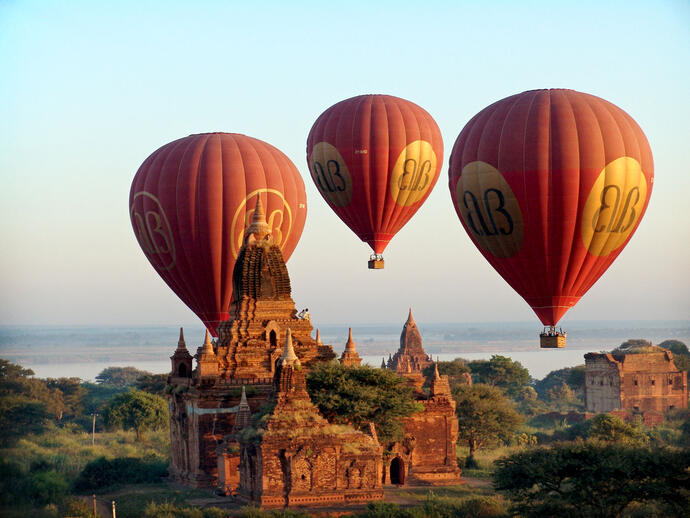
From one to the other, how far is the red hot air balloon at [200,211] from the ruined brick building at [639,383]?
54.8 m

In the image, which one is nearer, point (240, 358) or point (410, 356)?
point (240, 358)

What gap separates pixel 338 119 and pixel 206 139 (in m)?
6.73

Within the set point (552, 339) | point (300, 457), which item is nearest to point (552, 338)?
point (552, 339)

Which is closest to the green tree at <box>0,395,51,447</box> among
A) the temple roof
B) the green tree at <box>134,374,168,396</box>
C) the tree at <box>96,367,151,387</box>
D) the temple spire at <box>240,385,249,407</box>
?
the green tree at <box>134,374,168,396</box>

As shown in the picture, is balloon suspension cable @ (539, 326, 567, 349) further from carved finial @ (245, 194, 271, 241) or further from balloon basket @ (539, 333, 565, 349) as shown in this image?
carved finial @ (245, 194, 271, 241)

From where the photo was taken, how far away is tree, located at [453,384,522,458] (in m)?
68.2

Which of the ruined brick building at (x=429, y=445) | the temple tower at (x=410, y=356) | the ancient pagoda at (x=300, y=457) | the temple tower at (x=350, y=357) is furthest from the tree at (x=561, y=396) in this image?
the ancient pagoda at (x=300, y=457)

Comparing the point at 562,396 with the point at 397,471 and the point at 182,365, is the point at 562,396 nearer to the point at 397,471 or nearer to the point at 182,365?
the point at 182,365

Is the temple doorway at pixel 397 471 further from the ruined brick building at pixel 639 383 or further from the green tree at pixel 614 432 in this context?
the ruined brick building at pixel 639 383

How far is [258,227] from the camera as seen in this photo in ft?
189

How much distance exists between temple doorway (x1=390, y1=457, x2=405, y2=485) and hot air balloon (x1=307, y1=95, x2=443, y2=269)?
1042 centimetres

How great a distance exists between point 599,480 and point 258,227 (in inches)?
851

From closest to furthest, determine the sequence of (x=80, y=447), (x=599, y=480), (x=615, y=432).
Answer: (x=599, y=480) < (x=615, y=432) < (x=80, y=447)

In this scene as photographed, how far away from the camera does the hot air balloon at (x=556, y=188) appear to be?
1900 inches
